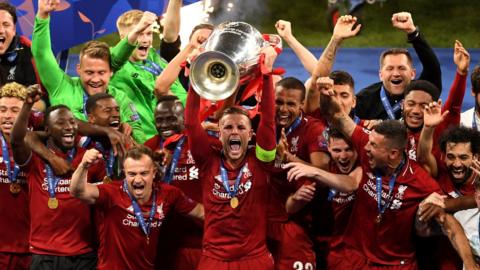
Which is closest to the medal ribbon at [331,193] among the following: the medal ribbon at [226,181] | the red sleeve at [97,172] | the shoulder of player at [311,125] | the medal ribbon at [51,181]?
the shoulder of player at [311,125]

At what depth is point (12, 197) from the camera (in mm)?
5965

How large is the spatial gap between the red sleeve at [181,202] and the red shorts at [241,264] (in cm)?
34

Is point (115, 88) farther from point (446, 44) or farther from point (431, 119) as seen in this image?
point (446, 44)

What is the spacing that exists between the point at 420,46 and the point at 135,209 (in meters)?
2.39

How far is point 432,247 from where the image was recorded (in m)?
5.86

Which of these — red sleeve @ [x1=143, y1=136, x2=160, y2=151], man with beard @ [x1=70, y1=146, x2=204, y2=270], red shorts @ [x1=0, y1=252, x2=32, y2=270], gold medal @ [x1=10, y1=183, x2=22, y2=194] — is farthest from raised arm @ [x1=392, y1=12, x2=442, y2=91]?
red shorts @ [x1=0, y1=252, x2=32, y2=270]

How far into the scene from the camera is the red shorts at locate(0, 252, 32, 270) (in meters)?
6.03

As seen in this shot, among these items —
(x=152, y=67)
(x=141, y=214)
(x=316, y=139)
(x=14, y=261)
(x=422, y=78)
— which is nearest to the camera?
(x=141, y=214)

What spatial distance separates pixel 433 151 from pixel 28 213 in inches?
109

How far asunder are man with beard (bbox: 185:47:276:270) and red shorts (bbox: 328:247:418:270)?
56 centimetres

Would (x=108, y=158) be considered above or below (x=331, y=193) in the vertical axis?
above

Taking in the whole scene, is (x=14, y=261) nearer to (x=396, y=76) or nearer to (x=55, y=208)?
(x=55, y=208)

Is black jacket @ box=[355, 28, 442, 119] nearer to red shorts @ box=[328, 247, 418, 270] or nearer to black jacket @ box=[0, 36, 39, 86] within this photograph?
red shorts @ box=[328, 247, 418, 270]

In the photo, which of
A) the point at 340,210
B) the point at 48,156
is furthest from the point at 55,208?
the point at 340,210
